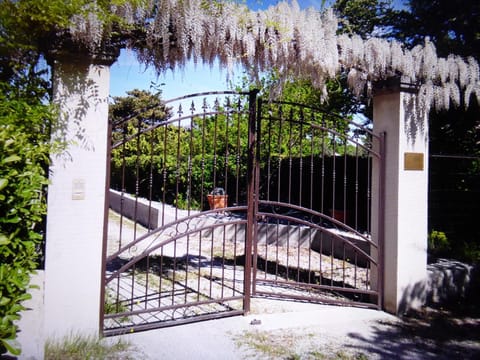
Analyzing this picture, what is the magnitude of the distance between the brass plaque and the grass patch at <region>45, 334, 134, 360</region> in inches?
149

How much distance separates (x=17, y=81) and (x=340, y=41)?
336cm

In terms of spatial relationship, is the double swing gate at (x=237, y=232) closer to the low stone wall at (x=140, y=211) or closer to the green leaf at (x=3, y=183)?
the low stone wall at (x=140, y=211)

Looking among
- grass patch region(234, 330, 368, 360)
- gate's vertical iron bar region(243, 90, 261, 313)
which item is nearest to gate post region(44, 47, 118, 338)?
grass patch region(234, 330, 368, 360)

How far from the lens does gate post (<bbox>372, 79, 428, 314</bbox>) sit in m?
4.88

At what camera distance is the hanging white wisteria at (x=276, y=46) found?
3668 mm

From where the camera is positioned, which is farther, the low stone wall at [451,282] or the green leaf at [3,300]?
the low stone wall at [451,282]

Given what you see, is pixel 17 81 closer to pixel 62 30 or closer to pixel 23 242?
pixel 62 30

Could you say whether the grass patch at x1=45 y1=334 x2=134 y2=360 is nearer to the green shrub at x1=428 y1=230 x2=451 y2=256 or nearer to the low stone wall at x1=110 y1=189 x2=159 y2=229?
the green shrub at x1=428 y1=230 x2=451 y2=256

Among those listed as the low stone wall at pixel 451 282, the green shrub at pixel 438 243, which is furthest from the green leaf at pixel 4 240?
the green shrub at pixel 438 243

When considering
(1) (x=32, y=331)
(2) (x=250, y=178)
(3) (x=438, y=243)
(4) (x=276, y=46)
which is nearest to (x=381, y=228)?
(2) (x=250, y=178)

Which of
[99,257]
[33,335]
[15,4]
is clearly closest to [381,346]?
[99,257]

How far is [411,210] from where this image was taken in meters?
4.95

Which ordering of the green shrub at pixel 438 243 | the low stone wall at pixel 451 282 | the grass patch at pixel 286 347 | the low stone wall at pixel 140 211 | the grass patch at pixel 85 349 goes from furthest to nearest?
the low stone wall at pixel 140 211
the green shrub at pixel 438 243
the low stone wall at pixel 451 282
the grass patch at pixel 286 347
the grass patch at pixel 85 349

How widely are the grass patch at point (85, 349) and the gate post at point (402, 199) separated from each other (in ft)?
10.6
